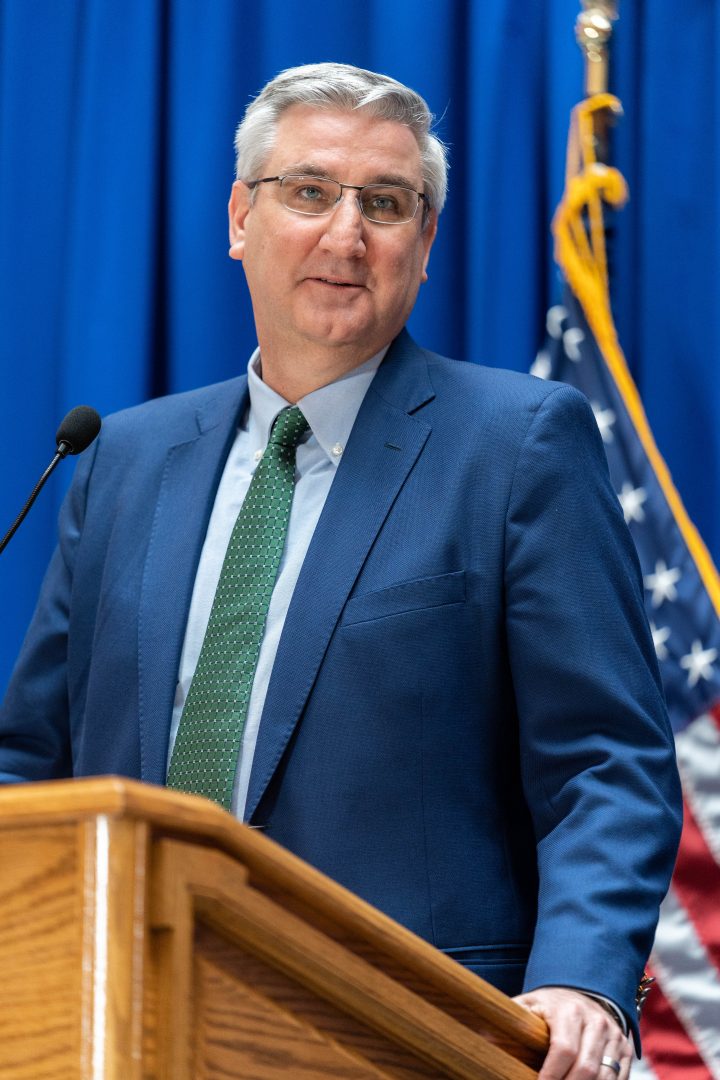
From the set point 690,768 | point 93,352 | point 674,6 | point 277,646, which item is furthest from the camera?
point 93,352

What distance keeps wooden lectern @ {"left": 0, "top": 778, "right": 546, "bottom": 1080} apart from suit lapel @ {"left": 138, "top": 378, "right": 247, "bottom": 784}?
75cm

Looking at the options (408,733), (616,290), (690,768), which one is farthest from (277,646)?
(616,290)

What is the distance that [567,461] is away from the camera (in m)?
1.72

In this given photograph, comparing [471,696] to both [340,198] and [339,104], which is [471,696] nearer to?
[340,198]

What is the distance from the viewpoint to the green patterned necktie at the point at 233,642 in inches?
66.6

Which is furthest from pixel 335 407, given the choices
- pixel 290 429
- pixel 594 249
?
pixel 594 249

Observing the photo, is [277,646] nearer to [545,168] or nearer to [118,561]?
[118,561]

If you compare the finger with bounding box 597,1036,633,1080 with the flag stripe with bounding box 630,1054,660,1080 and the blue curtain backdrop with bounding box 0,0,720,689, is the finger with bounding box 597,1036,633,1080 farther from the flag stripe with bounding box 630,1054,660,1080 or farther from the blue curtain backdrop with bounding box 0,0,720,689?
the blue curtain backdrop with bounding box 0,0,720,689

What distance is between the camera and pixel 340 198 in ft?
6.22

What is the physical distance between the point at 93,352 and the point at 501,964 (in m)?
1.57

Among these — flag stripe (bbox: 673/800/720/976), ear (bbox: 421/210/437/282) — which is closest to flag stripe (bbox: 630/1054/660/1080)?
flag stripe (bbox: 673/800/720/976)

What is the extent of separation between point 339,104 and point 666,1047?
144 centimetres

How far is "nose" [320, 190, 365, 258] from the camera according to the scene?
1.86 metres

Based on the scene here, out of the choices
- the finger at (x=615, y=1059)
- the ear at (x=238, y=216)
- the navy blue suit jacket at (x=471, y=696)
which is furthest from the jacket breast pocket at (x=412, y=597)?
the ear at (x=238, y=216)
